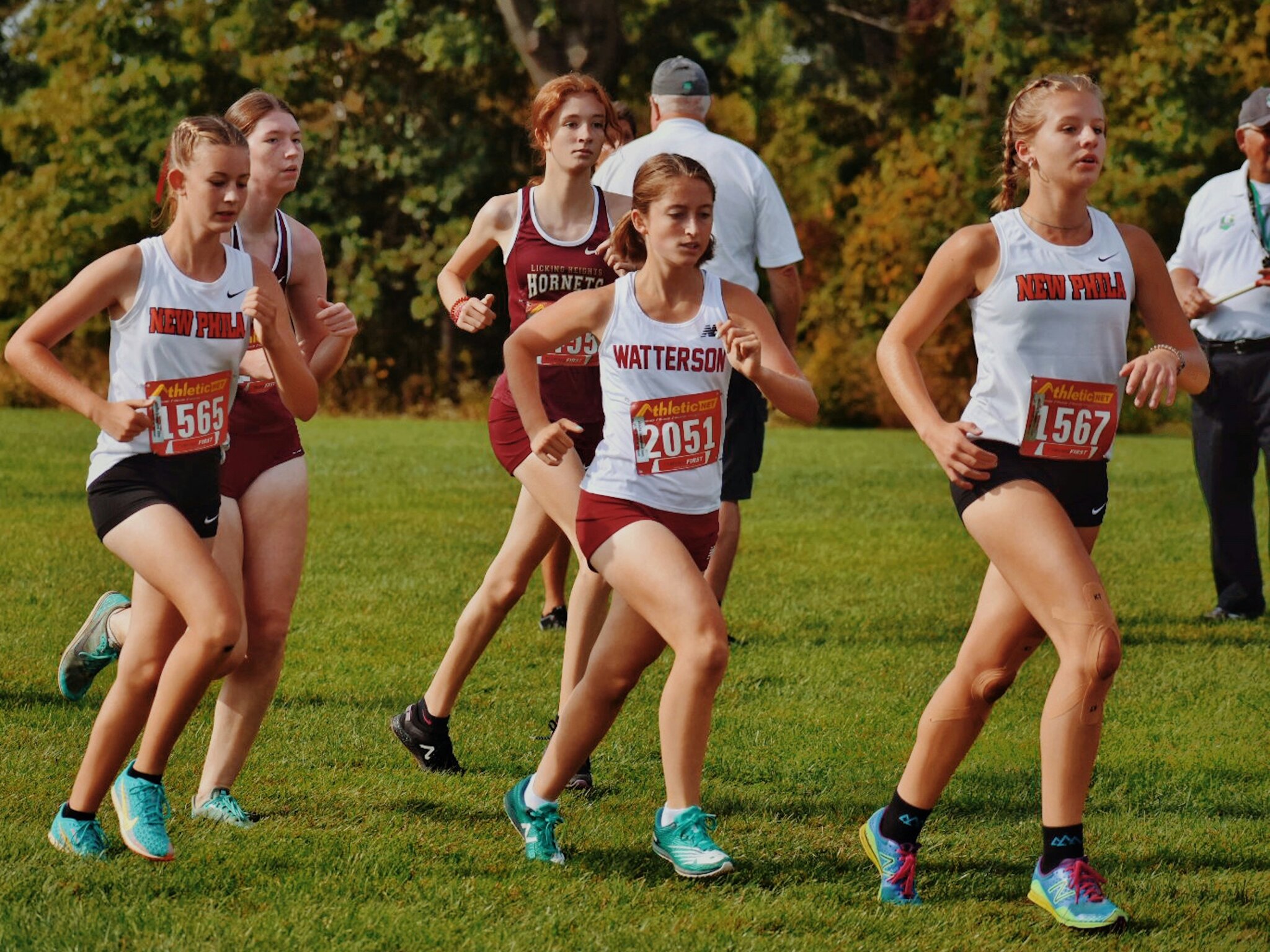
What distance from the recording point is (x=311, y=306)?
5398 mm

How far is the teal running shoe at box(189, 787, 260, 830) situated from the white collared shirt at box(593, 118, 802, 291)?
3668 mm

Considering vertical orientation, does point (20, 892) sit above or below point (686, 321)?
below

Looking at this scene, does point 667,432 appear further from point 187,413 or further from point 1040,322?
point 187,413

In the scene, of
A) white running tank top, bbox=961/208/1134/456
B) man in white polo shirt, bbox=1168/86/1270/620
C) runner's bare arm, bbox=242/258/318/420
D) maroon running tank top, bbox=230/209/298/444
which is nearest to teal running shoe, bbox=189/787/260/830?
maroon running tank top, bbox=230/209/298/444

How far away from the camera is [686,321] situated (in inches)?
189

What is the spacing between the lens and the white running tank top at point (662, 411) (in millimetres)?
4727

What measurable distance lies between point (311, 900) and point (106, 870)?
58 centimetres

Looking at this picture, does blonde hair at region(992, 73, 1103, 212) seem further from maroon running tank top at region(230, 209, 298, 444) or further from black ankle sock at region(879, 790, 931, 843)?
maroon running tank top at region(230, 209, 298, 444)

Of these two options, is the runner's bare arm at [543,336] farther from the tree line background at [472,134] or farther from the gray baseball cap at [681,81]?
the tree line background at [472,134]

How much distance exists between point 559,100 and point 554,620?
12.1ft

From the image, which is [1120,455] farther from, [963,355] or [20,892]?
[20,892]

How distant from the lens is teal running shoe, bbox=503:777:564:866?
4.90 meters

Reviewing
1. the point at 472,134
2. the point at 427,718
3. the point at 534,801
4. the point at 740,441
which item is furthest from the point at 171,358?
the point at 472,134

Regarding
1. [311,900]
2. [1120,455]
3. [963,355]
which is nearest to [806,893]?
[311,900]
